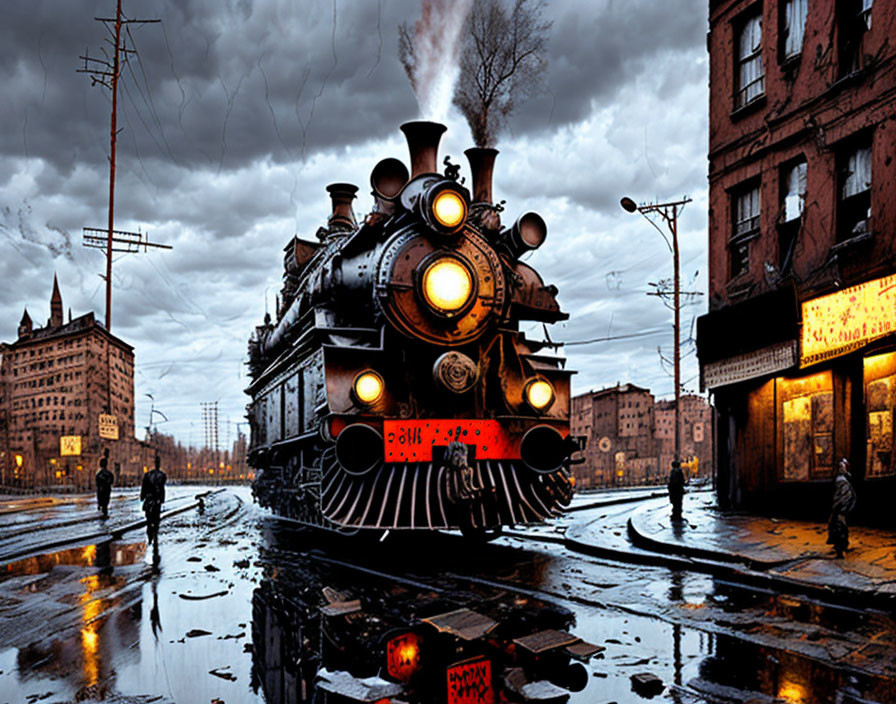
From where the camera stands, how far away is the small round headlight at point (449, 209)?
27.8 feet

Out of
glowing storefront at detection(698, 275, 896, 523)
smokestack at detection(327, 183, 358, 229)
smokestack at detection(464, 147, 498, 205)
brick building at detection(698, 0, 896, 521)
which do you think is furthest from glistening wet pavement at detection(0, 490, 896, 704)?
smokestack at detection(327, 183, 358, 229)

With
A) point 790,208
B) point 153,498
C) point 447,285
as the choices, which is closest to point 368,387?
point 447,285

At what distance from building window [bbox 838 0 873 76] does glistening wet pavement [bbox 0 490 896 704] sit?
29.3 feet

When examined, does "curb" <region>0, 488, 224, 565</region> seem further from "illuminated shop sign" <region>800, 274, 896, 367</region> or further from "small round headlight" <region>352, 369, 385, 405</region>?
"illuminated shop sign" <region>800, 274, 896, 367</region>

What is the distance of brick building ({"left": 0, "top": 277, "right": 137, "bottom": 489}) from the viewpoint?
131 feet

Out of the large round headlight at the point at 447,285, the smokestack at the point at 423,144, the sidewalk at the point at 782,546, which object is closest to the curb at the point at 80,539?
the large round headlight at the point at 447,285

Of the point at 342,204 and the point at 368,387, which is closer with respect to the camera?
the point at 368,387

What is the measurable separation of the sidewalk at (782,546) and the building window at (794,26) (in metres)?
8.34

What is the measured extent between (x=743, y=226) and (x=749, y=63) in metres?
3.25

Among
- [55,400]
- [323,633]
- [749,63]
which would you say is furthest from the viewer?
[55,400]

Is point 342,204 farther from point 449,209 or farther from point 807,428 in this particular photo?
point 807,428

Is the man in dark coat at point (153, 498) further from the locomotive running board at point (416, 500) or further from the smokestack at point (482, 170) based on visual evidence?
the smokestack at point (482, 170)

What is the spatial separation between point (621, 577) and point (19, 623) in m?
5.92

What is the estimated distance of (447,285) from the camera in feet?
28.0
